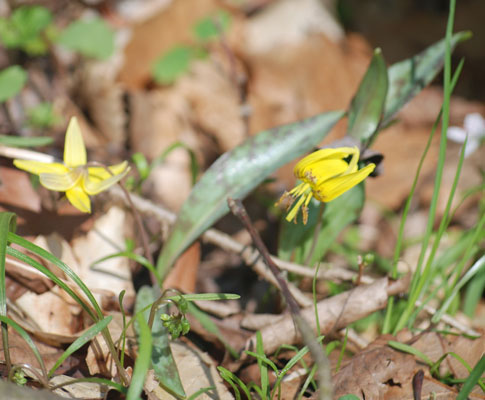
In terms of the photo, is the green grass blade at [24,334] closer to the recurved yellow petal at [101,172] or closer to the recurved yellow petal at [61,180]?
the recurved yellow petal at [61,180]

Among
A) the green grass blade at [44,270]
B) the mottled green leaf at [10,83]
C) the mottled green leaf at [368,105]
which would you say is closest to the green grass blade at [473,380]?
the mottled green leaf at [368,105]

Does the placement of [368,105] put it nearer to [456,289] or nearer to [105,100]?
[456,289]

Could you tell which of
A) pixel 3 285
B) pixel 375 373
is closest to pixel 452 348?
pixel 375 373

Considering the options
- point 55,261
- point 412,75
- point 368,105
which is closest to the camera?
point 55,261

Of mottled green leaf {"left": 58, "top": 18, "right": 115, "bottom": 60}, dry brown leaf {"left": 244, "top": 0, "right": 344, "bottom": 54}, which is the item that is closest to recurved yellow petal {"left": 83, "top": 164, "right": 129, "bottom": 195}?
mottled green leaf {"left": 58, "top": 18, "right": 115, "bottom": 60}

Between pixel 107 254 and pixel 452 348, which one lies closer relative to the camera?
pixel 452 348

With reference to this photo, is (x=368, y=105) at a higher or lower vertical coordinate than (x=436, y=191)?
higher
